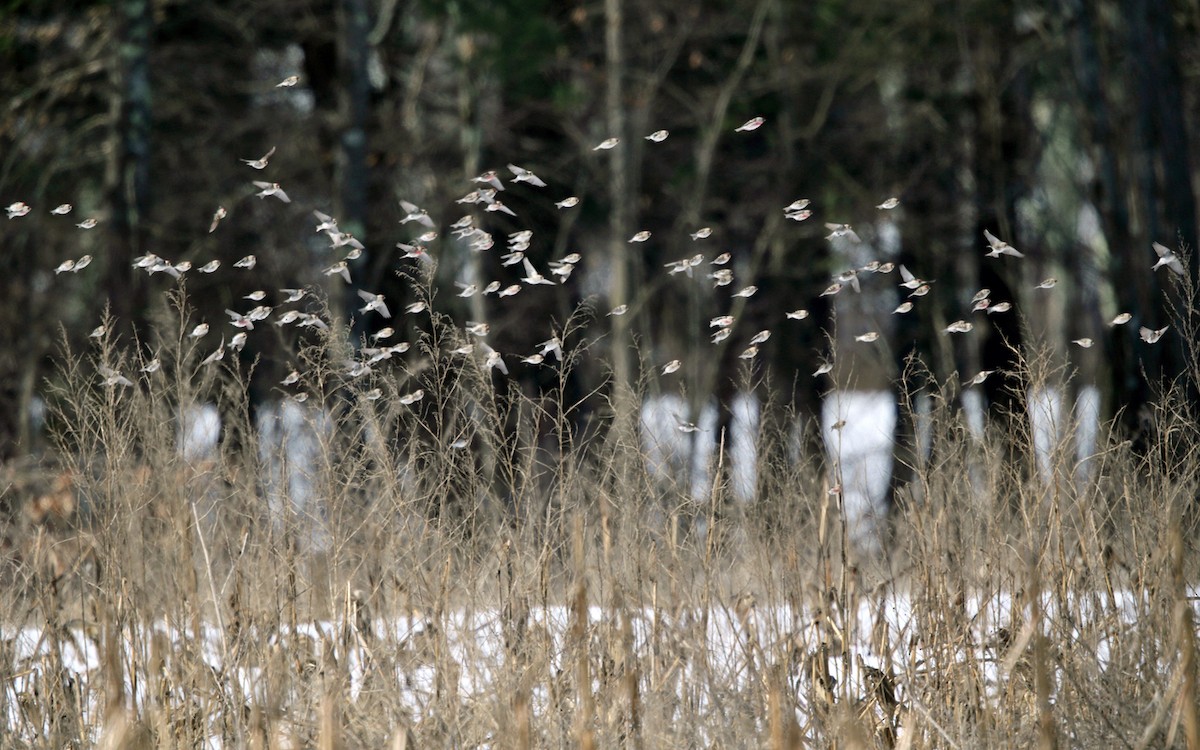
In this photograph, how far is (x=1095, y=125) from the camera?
8.51m

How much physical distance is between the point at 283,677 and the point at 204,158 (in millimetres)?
Result: 10107

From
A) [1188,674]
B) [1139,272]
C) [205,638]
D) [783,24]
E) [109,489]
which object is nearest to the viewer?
[1188,674]

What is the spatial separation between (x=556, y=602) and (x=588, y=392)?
6000 mm

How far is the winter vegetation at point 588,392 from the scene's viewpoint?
3.65 m

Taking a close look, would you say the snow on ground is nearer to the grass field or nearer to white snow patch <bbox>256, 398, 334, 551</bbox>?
the grass field

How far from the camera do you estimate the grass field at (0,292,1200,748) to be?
3557 millimetres

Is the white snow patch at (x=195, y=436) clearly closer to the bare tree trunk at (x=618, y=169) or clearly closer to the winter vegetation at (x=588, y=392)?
the winter vegetation at (x=588, y=392)

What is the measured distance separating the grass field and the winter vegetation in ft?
0.07

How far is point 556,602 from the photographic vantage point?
4.09 meters

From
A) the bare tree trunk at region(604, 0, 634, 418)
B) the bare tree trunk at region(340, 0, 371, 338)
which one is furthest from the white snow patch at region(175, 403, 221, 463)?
the bare tree trunk at region(604, 0, 634, 418)

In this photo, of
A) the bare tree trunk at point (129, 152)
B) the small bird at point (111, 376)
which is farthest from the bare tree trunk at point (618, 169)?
the small bird at point (111, 376)

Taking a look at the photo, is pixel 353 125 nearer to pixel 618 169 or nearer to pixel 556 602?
pixel 618 169

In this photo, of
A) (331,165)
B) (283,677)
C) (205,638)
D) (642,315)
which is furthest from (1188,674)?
(331,165)

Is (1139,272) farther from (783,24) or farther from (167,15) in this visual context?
(167,15)
